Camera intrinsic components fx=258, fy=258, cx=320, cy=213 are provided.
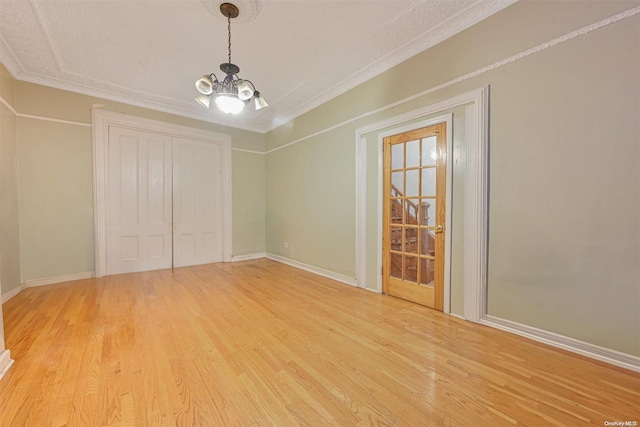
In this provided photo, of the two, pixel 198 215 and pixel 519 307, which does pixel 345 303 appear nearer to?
pixel 519 307

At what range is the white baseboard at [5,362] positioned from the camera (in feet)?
5.93

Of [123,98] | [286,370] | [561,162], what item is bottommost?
[286,370]

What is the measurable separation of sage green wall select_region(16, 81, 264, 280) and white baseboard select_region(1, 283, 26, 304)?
17cm

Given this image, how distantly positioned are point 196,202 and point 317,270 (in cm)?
288

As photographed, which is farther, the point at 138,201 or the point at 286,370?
the point at 138,201

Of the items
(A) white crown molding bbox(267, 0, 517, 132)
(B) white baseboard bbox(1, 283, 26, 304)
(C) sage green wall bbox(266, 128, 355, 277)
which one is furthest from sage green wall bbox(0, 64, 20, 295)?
(A) white crown molding bbox(267, 0, 517, 132)

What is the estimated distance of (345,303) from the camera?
3.21 metres

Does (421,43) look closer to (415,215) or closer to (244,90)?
(415,215)

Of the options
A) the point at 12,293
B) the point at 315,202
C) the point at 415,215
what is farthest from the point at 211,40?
the point at 12,293

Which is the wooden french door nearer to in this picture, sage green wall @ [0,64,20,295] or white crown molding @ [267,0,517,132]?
white crown molding @ [267,0,517,132]

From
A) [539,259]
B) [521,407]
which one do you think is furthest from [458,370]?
[539,259]

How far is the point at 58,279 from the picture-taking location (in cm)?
401

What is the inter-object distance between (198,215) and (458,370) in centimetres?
509

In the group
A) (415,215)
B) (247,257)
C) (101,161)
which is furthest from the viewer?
(247,257)
